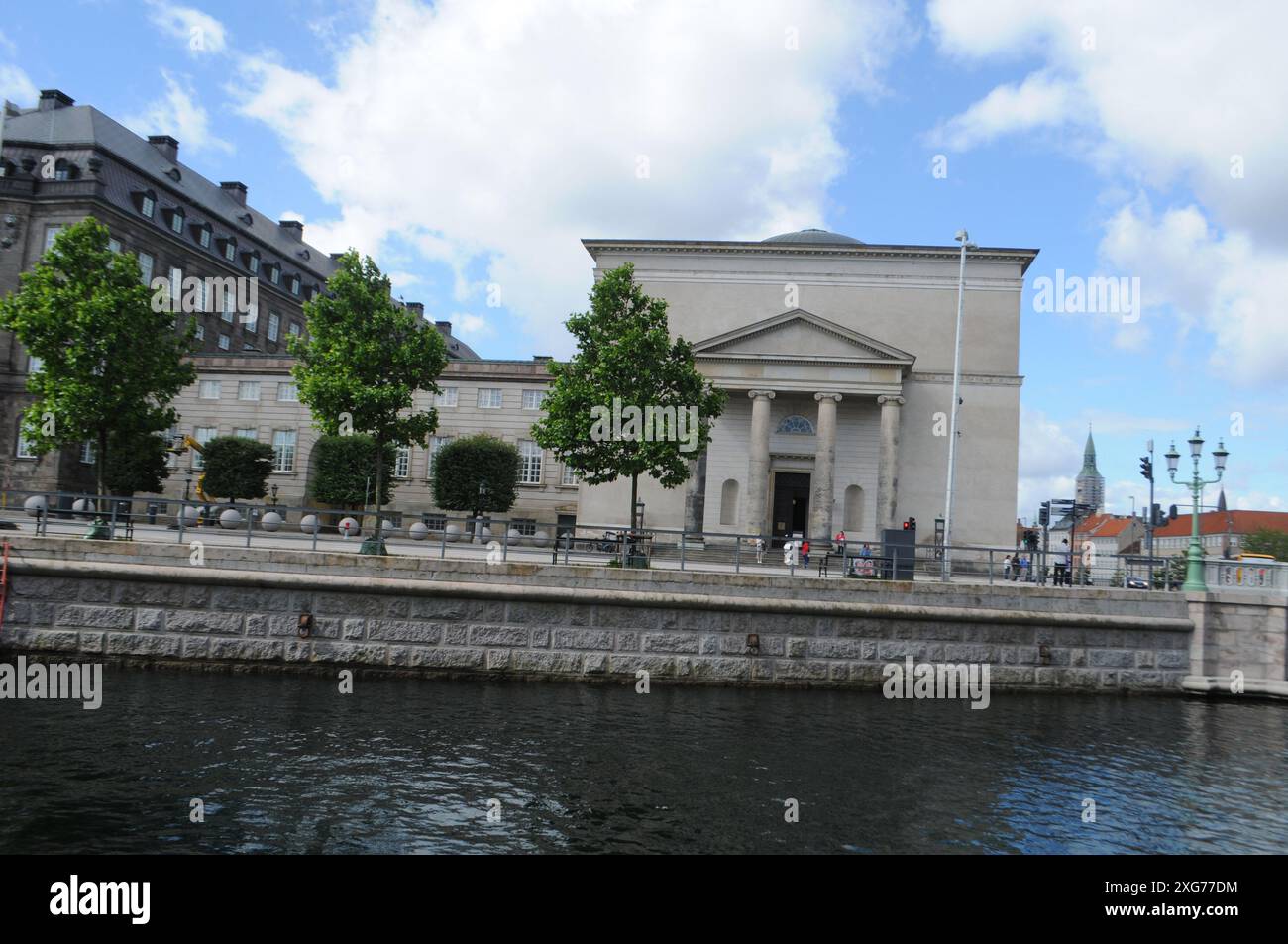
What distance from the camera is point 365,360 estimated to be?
Result: 27.0 metres

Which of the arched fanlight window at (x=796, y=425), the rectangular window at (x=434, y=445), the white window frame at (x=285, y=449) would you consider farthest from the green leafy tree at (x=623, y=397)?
the white window frame at (x=285, y=449)

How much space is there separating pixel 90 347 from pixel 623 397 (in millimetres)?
17454

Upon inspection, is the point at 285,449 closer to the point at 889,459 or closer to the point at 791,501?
the point at 791,501

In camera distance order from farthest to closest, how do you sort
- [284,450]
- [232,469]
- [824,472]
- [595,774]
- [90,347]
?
[284,450] < [232,469] < [824,472] < [90,347] < [595,774]

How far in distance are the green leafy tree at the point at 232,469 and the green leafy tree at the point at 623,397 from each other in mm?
24381

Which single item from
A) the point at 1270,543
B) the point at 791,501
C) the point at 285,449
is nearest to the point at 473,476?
the point at 285,449

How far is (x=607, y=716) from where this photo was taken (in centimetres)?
1577

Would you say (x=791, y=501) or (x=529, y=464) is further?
(x=529, y=464)

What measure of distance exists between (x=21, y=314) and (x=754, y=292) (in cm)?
3109

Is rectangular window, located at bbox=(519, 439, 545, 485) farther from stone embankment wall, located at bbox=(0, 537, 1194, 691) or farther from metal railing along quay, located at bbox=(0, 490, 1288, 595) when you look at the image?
stone embankment wall, located at bbox=(0, 537, 1194, 691)

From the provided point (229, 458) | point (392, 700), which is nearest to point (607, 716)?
point (392, 700)

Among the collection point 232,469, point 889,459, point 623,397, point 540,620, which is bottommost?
point 540,620

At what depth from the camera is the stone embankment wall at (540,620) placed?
60.0ft
